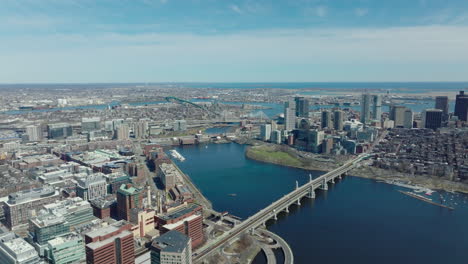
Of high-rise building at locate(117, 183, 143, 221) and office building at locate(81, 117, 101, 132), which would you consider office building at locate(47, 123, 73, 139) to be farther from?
high-rise building at locate(117, 183, 143, 221)

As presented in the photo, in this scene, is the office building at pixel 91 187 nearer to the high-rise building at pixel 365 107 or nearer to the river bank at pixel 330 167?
the river bank at pixel 330 167

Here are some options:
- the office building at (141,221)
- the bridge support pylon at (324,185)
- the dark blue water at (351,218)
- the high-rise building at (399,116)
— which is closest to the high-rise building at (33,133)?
the dark blue water at (351,218)

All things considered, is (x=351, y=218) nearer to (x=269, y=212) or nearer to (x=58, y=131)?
(x=269, y=212)

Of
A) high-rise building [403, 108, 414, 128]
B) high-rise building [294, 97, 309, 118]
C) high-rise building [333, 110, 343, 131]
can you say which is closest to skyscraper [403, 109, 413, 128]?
high-rise building [403, 108, 414, 128]

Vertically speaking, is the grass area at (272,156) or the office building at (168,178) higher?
the office building at (168,178)

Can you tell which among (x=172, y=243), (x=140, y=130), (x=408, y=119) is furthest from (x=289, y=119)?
(x=172, y=243)
